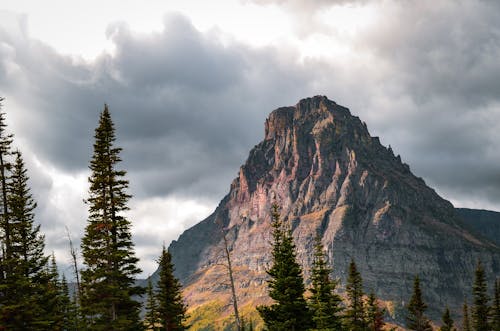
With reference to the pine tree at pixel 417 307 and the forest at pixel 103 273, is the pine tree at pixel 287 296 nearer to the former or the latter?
the forest at pixel 103 273

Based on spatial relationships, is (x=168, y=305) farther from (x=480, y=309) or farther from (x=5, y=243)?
(x=480, y=309)

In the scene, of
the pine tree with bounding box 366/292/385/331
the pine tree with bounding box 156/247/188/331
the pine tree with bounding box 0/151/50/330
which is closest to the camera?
the pine tree with bounding box 0/151/50/330

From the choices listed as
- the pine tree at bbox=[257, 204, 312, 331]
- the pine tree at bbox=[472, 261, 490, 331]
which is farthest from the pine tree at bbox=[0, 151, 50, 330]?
the pine tree at bbox=[472, 261, 490, 331]

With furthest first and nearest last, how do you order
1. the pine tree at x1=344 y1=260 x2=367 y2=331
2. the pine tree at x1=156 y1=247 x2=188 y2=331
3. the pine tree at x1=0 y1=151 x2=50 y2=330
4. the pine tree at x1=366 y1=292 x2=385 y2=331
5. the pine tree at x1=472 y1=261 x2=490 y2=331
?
the pine tree at x1=472 y1=261 x2=490 y2=331 → the pine tree at x1=366 y1=292 x2=385 y2=331 → the pine tree at x1=344 y1=260 x2=367 y2=331 → the pine tree at x1=156 y1=247 x2=188 y2=331 → the pine tree at x1=0 y1=151 x2=50 y2=330

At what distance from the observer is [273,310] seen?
45500mm

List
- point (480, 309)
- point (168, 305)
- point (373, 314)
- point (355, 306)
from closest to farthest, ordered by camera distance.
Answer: point (168, 305), point (355, 306), point (373, 314), point (480, 309)

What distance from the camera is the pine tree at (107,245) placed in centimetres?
3925

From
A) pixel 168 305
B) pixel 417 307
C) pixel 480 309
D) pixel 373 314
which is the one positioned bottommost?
pixel 480 309

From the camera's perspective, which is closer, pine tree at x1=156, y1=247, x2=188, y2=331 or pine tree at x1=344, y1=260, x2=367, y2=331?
pine tree at x1=156, y1=247, x2=188, y2=331

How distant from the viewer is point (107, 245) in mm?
39531

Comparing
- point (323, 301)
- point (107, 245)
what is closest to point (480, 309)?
point (323, 301)

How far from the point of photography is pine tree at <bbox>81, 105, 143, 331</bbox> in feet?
129

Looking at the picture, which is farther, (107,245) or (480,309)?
(480,309)

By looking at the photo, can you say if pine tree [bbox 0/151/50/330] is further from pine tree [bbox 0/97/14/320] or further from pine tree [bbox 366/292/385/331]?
pine tree [bbox 366/292/385/331]
